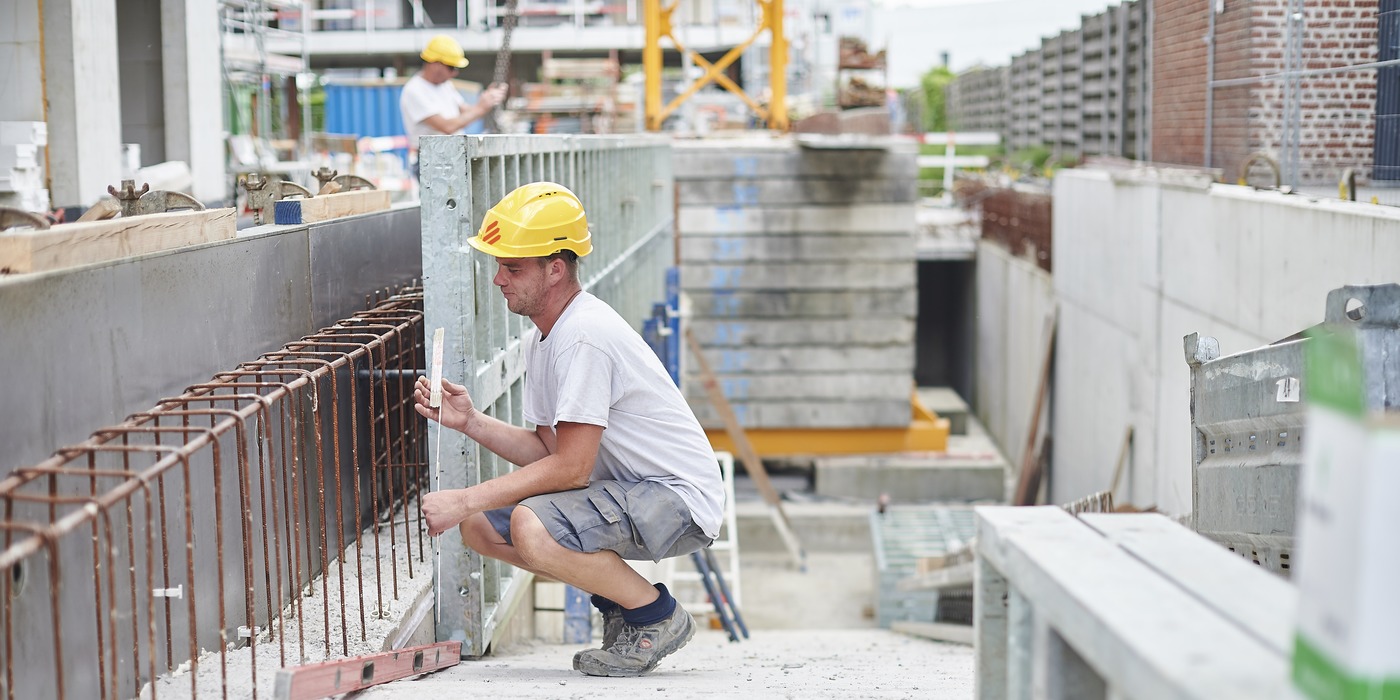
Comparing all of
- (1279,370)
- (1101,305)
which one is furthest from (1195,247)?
(1279,370)

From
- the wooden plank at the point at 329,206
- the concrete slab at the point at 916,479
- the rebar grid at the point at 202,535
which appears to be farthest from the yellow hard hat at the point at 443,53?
the concrete slab at the point at 916,479

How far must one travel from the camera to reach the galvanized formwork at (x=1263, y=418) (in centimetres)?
444

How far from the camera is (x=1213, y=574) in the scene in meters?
2.78

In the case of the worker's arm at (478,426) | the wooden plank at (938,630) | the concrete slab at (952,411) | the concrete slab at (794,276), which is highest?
the worker's arm at (478,426)

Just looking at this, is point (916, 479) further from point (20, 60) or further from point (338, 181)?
point (338, 181)

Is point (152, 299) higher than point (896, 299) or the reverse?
higher

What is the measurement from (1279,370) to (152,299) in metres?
3.81

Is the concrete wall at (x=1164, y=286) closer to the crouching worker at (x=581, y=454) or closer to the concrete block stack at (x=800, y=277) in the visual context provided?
the concrete block stack at (x=800, y=277)

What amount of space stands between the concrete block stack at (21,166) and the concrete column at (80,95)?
3.41ft

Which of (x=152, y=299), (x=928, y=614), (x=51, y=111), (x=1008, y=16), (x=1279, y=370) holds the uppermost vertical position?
(x=1008, y=16)

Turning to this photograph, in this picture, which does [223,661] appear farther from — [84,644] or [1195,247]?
[1195,247]

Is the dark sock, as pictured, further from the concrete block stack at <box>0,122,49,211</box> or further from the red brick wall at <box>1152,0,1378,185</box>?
the red brick wall at <box>1152,0,1378,185</box>

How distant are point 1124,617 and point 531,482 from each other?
2460mm

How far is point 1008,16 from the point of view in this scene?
2443 inches
